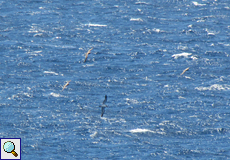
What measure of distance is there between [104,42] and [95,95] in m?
40.2

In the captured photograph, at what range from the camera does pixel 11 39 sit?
194 meters

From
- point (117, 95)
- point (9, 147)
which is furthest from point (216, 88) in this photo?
point (9, 147)

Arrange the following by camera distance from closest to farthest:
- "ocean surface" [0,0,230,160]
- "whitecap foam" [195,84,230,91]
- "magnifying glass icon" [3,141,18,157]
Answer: "magnifying glass icon" [3,141,18,157], "ocean surface" [0,0,230,160], "whitecap foam" [195,84,230,91]

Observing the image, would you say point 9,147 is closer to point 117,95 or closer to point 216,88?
point 117,95

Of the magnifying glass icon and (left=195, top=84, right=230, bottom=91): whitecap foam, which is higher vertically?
(left=195, top=84, right=230, bottom=91): whitecap foam

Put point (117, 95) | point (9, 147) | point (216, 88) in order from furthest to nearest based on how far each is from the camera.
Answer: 1. point (216, 88)
2. point (117, 95)
3. point (9, 147)

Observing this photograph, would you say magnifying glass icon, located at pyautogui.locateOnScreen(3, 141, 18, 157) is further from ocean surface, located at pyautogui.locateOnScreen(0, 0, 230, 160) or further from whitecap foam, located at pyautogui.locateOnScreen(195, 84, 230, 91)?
whitecap foam, located at pyautogui.locateOnScreen(195, 84, 230, 91)

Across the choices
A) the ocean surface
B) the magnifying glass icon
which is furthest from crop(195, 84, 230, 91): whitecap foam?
the magnifying glass icon

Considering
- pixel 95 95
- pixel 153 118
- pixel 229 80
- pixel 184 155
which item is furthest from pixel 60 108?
pixel 229 80

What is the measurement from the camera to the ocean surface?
136 m

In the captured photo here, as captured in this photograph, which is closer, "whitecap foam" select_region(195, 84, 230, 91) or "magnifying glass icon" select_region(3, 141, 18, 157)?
"magnifying glass icon" select_region(3, 141, 18, 157)

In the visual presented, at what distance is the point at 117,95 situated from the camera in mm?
157500

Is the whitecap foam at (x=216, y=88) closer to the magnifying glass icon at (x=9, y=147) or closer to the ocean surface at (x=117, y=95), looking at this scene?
the ocean surface at (x=117, y=95)

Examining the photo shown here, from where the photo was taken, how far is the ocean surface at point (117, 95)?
13588 centimetres
